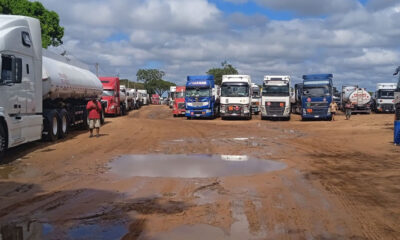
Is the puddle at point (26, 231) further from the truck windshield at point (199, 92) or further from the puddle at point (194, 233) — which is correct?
the truck windshield at point (199, 92)

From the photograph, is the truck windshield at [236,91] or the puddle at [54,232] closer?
the puddle at [54,232]

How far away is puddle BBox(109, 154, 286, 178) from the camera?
368 inches

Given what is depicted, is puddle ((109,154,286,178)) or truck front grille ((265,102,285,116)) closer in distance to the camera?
puddle ((109,154,286,178))

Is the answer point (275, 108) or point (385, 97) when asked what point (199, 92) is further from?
point (385, 97)

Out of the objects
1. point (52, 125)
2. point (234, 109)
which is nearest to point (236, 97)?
point (234, 109)

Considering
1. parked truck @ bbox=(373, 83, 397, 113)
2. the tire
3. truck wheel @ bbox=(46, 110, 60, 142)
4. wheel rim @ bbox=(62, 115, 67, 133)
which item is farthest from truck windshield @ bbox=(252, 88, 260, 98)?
truck wheel @ bbox=(46, 110, 60, 142)

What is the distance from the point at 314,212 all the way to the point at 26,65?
9.85 metres

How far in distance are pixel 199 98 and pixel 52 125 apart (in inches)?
657

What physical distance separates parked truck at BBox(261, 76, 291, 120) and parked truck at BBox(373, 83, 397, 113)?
52.0 ft

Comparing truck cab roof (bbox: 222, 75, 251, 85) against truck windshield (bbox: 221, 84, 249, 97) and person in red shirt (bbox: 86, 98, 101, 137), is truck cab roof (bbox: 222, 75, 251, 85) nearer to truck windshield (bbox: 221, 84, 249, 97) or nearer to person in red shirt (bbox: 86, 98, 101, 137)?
truck windshield (bbox: 221, 84, 249, 97)

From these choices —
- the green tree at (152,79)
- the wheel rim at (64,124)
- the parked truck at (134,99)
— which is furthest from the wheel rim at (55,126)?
the green tree at (152,79)

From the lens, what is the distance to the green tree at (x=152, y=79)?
363 feet

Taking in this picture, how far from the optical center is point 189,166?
10.3 m

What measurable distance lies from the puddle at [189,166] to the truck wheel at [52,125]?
4677mm
